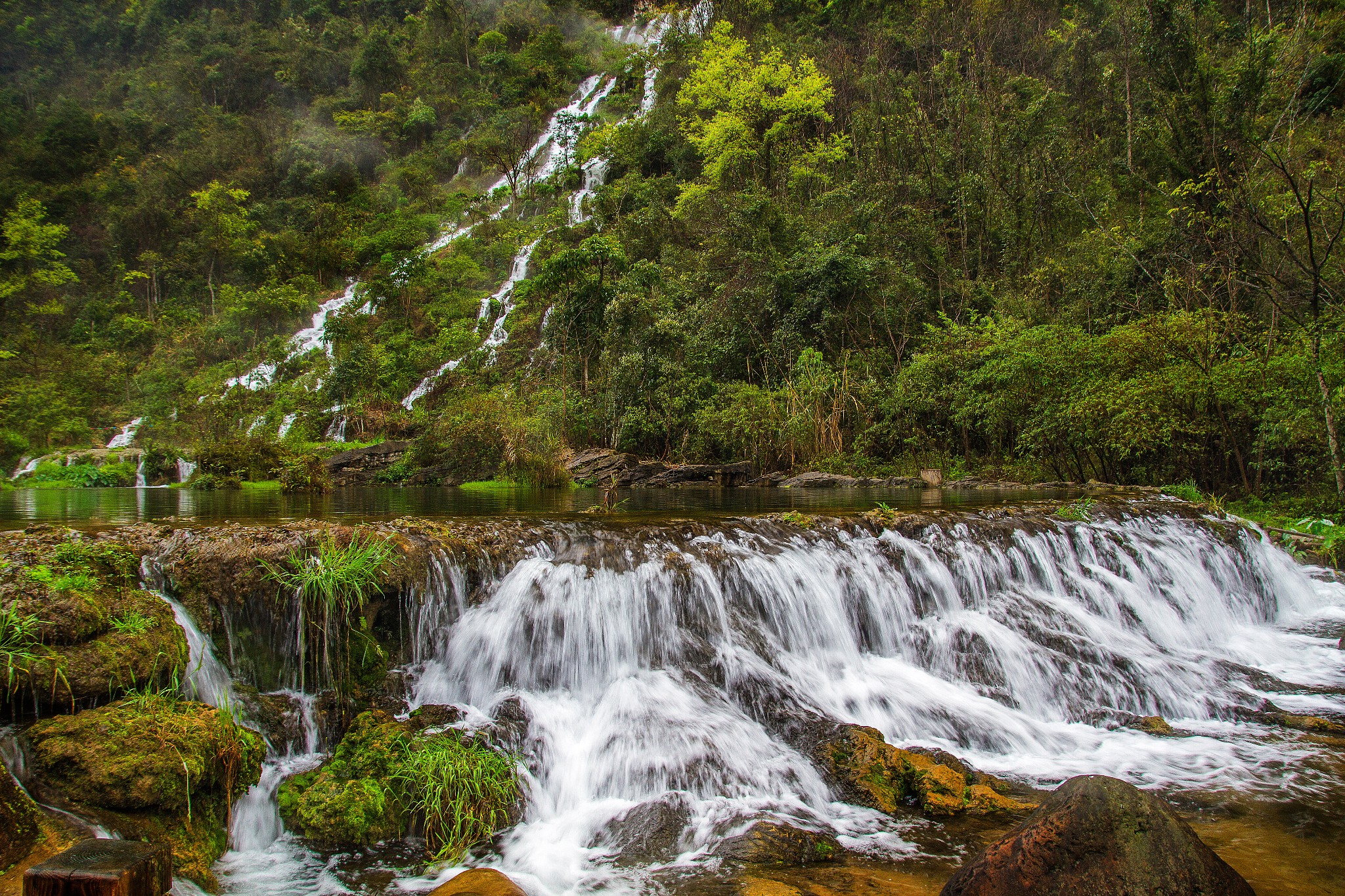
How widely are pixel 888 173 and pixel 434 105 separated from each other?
4078 centimetres

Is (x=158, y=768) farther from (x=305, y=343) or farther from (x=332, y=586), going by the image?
(x=305, y=343)

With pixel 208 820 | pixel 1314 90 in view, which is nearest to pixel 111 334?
pixel 208 820

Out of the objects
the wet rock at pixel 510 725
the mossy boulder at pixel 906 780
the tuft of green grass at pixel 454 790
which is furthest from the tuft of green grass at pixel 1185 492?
the tuft of green grass at pixel 454 790

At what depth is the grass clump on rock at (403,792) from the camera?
3543mm

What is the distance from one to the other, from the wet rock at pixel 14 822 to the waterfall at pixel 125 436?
1083 inches

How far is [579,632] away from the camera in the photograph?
5.26 m

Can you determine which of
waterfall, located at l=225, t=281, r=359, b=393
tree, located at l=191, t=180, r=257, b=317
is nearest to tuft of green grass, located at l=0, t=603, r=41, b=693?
waterfall, located at l=225, t=281, r=359, b=393

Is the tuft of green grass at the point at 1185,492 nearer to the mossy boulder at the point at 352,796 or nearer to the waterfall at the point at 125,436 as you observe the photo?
the mossy boulder at the point at 352,796

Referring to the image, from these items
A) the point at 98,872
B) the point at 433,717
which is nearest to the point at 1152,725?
the point at 433,717

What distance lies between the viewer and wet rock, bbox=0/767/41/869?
239 cm

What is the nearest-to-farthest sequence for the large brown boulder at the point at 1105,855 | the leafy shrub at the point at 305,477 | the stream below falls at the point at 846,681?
the large brown boulder at the point at 1105,855
the stream below falls at the point at 846,681
the leafy shrub at the point at 305,477

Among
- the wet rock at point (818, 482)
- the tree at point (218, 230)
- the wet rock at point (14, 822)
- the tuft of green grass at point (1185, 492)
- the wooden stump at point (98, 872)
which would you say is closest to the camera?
the wooden stump at point (98, 872)

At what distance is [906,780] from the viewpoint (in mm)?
4051

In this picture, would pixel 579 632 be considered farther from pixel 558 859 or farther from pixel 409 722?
pixel 558 859
